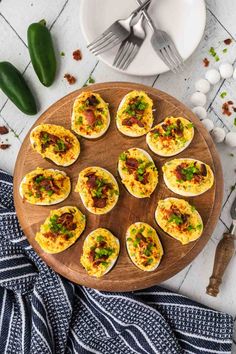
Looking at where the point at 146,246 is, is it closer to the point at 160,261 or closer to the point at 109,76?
the point at 160,261

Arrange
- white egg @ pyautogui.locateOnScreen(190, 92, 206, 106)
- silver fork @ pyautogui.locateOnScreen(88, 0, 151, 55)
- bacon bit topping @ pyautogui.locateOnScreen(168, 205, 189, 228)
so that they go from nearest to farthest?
bacon bit topping @ pyautogui.locateOnScreen(168, 205, 189, 228) → silver fork @ pyautogui.locateOnScreen(88, 0, 151, 55) → white egg @ pyautogui.locateOnScreen(190, 92, 206, 106)

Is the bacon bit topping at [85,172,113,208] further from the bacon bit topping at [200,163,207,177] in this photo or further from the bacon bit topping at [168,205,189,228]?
the bacon bit topping at [200,163,207,177]

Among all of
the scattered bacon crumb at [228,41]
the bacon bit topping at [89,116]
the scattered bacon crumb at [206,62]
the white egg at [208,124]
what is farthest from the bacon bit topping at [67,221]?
the scattered bacon crumb at [228,41]

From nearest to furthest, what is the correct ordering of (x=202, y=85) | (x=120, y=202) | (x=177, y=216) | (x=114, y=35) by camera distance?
1. (x=177, y=216)
2. (x=120, y=202)
3. (x=114, y=35)
4. (x=202, y=85)

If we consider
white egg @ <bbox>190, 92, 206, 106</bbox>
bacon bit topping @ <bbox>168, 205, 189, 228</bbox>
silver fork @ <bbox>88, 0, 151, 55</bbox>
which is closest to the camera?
bacon bit topping @ <bbox>168, 205, 189, 228</bbox>

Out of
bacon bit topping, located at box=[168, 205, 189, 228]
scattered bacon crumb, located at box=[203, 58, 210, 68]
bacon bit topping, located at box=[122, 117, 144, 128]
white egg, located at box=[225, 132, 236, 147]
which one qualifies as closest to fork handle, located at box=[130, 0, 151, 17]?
scattered bacon crumb, located at box=[203, 58, 210, 68]

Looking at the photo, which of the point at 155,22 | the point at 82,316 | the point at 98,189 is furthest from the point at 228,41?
the point at 82,316

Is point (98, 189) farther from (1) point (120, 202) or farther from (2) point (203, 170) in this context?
(2) point (203, 170)
